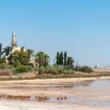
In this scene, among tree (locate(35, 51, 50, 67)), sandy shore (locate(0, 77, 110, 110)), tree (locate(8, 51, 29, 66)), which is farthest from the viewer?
tree (locate(35, 51, 50, 67))

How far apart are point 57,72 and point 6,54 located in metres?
29.6

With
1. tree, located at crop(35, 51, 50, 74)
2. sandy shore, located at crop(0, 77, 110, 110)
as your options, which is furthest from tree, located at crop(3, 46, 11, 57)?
sandy shore, located at crop(0, 77, 110, 110)

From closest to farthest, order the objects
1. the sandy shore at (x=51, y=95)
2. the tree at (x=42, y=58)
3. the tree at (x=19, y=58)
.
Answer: the sandy shore at (x=51, y=95)
the tree at (x=19, y=58)
the tree at (x=42, y=58)

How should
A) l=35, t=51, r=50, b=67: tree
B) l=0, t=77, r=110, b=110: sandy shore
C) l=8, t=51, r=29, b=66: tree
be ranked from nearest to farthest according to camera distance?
l=0, t=77, r=110, b=110: sandy shore < l=8, t=51, r=29, b=66: tree < l=35, t=51, r=50, b=67: tree

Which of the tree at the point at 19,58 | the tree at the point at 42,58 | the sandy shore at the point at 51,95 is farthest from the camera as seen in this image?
the tree at the point at 42,58

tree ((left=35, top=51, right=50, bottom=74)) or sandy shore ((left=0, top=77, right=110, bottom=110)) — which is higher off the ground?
tree ((left=35, top=51, right=50, bottom=74))

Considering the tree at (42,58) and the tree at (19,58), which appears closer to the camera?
the tree at (19,58)

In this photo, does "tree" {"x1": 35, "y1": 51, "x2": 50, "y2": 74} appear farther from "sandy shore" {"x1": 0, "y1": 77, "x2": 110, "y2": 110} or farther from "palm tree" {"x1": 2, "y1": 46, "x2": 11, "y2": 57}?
"sandy shore" {"x1": 0, "y1": 77, "x2": 110, "y2": 110}

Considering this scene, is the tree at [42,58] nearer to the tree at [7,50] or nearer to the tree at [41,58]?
the tree at [41,58]

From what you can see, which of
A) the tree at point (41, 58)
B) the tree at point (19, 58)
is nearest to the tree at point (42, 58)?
the tree at point (41, 58)

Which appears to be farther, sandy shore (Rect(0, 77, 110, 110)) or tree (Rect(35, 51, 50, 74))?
tree (Rect(35, 51, 50, 74))

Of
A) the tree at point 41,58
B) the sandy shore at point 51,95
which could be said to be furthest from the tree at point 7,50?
the sandy shore at point 51,95

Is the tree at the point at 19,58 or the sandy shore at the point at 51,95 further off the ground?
the tree at the point at 19,58

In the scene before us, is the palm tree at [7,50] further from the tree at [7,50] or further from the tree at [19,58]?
the tree at [19,58]
